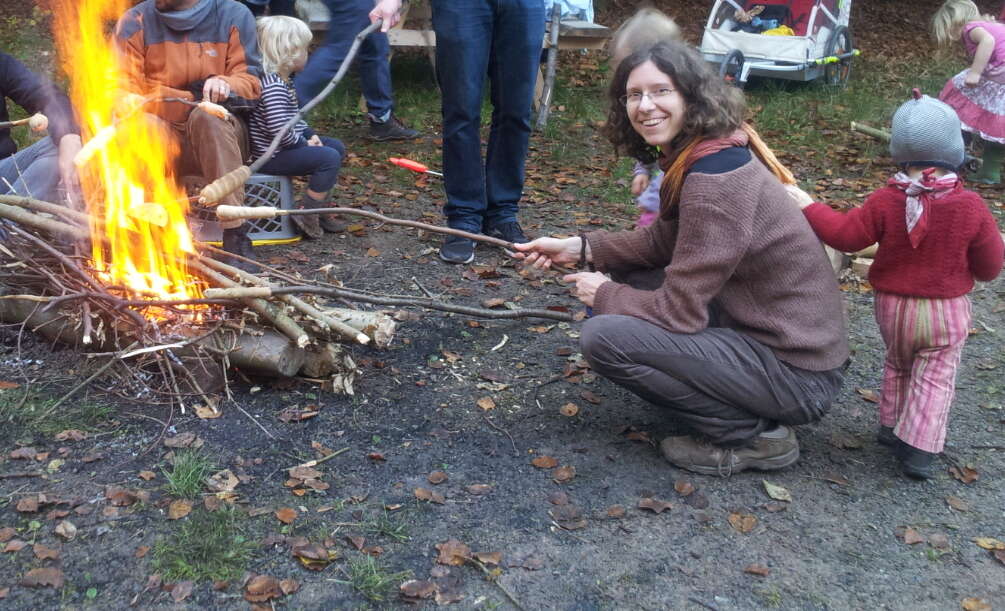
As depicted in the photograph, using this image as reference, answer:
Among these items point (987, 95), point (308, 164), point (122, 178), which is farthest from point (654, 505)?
point (987, 95)

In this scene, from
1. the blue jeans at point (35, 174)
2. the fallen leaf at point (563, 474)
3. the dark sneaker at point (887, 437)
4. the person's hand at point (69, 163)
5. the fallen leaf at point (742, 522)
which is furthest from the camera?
the blue jeans at point (35, 174)

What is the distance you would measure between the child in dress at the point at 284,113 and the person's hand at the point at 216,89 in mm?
290

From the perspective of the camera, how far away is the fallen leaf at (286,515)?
262 cm

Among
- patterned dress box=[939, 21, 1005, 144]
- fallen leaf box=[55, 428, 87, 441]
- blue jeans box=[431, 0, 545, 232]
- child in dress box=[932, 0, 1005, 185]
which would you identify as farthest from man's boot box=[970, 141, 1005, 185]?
fallen leaf box=[55, 428, 87, 441]

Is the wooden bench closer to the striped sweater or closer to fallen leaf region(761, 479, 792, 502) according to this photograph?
the striped sweater

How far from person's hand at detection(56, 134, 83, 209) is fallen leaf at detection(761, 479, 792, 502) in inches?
128

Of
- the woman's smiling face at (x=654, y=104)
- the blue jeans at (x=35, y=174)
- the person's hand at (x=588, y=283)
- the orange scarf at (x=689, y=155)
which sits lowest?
the person's hand at (x=588, y=283)

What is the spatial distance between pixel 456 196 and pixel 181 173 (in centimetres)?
146

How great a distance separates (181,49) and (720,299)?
10.1 ft

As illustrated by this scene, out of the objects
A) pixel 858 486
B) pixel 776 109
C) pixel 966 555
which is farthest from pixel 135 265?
pixel 776 109

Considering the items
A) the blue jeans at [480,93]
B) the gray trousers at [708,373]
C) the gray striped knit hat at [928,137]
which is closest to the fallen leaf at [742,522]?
the gray trousers at [708,373]

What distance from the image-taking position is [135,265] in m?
3.40

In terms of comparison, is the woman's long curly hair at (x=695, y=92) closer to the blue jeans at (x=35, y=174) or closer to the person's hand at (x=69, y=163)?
the person's hand at (x=69, y=163)

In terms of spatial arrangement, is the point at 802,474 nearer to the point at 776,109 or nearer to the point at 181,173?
the point at 181,173
